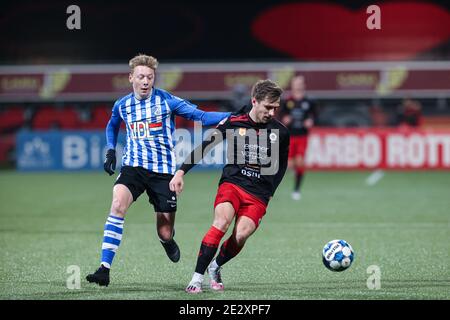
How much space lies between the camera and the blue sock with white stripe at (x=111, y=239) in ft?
23.9

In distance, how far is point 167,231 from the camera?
323 inches

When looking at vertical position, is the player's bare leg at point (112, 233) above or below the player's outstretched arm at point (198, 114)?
below

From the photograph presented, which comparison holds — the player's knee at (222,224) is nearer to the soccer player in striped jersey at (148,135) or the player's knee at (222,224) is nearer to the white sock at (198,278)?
the white sock at (198,278)

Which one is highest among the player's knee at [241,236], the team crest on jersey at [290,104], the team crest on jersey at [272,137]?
the team crest on jersey at [290,104]

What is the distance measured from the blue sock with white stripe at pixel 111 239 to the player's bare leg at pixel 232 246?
82 cm

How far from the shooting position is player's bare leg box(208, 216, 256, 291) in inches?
281

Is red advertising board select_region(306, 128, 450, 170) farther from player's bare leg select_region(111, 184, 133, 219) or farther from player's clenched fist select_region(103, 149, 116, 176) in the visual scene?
player's bare leg select_region(111, 184, 133, 219)

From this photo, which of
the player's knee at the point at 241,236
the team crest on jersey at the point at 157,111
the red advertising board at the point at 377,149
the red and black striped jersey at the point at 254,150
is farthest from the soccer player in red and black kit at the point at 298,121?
the player's knee at the point at 241,236

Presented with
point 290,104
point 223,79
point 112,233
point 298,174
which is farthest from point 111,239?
point 223,79

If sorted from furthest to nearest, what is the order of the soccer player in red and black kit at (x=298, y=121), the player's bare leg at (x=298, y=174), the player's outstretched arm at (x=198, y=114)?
the soccer player in red and black kit at (x=298, y=121) < the player's bare leg at (x=298, y=174) < the player's outstretched arm at (x=198, y=114)

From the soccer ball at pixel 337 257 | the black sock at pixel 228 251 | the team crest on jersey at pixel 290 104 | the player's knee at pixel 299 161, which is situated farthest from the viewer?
the team crest on jersey at pixel 290 104

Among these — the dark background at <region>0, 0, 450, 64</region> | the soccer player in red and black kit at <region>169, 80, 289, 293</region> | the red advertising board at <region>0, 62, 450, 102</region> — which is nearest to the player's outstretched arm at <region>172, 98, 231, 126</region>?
the soccer player in red and black kit at <region>169, 80, 289, 293</region>

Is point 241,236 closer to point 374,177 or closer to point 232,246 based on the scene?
point 232,246

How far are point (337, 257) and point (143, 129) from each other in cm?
205
